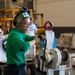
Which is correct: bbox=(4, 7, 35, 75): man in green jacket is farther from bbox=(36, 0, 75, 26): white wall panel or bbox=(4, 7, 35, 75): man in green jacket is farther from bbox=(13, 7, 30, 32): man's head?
bbox=(36, 0, 75, 26): white wall panel

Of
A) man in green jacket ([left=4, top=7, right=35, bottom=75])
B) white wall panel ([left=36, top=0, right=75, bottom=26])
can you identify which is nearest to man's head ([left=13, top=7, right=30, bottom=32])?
man in green jacket ([left=4, top=7, right=35, bottom=75])

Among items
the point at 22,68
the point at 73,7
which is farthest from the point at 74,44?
the point at 22,68

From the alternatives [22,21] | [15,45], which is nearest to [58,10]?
[22,21]

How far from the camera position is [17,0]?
17.6ft

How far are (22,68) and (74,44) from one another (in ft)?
8.47

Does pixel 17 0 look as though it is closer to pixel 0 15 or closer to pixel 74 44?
pixel 0 15

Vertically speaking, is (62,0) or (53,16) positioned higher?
(62,0)

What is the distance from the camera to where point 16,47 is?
6.52 feet

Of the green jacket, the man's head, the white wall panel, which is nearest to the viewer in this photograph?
the green jacket

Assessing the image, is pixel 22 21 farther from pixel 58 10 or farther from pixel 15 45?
pixel 58 10

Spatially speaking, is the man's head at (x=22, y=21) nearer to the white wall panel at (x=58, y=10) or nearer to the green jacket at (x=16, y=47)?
the green jacket at (x=16, y=47)

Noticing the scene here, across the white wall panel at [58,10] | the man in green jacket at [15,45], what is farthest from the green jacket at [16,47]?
the white wall panel at [58,10]

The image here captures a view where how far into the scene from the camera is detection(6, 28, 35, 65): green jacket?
1964 millimetres

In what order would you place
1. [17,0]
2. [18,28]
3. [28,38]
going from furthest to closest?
1. [17,0]
2. [28,38]
3. [18,28]
